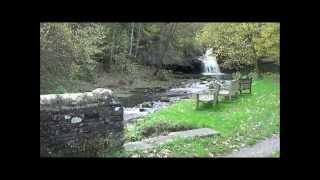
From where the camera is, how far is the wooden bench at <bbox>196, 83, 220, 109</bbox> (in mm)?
5609

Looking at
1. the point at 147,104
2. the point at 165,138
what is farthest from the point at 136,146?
the point at 147,104

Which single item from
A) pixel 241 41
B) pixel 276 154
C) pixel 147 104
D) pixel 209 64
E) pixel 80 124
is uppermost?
pixel 241 41

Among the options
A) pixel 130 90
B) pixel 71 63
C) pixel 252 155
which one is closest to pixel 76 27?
pixel 71 63

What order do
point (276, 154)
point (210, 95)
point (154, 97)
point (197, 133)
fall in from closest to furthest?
point (276, 154)
point (197, 133)
point (210, 95)
point (154, 97)

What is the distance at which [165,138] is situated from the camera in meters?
5.51

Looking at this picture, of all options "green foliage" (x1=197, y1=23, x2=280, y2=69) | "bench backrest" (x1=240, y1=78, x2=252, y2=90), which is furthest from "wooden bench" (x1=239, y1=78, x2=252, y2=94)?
"green foliage" (x1=197, y1=23, x2=280, y2=69)

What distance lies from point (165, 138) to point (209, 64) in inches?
36.5

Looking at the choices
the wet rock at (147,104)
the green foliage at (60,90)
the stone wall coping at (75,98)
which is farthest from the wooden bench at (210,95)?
the green foliage at (60,90)

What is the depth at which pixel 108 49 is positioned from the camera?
5.61 meters

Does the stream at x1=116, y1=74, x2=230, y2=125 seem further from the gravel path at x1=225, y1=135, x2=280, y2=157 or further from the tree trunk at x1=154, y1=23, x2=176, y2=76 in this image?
the gravel path at x1=225, y1=135, x2=280, y2=157

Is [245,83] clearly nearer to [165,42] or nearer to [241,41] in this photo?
[241,41]
